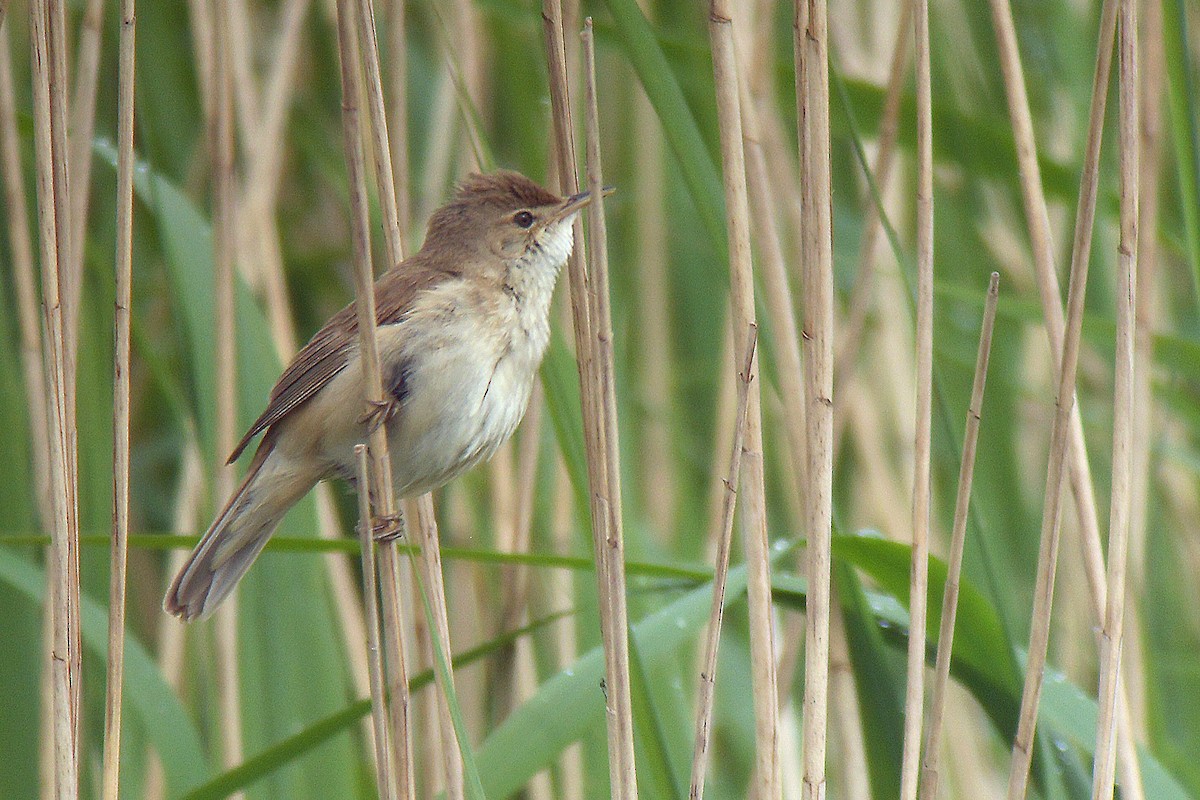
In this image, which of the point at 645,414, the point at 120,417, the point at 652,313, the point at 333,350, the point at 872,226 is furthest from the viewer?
the point at 652,313

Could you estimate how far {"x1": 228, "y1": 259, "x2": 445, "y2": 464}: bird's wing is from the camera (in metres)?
2.03

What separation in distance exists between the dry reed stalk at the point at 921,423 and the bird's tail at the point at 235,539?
3.14 ft

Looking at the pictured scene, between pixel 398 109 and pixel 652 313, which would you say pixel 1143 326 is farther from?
pixel 652 313

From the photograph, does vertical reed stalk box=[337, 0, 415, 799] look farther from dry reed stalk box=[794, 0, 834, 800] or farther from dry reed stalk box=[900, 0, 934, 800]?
dry reed stalk box=[900, 0, 934, 800]

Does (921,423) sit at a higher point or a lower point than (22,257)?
lower

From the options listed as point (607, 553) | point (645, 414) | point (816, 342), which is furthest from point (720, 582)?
Answer: point (645, 414)

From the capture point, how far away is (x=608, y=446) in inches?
53.9

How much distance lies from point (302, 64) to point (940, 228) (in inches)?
68.6

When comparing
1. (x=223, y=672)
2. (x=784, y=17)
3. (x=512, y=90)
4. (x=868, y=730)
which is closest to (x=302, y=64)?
(x=512, y=90)

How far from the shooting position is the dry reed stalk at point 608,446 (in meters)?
1.33

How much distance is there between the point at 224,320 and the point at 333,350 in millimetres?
187

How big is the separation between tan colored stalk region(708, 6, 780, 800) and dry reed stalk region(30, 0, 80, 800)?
0.77m

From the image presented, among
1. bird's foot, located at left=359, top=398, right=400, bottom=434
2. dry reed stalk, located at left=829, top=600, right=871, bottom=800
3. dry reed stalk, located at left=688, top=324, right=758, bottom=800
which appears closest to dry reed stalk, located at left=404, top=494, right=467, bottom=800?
bird's foot, located at left=359, top=398, right=400, bottom=434

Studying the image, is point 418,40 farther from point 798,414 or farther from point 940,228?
point 798,414
